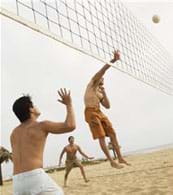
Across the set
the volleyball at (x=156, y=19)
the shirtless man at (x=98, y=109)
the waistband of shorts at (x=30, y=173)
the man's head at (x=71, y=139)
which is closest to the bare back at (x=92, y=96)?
the shirtless man at (x=98, y=109)

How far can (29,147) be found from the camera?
10.2 feet

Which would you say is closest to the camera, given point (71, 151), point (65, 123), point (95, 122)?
point (65, 123)

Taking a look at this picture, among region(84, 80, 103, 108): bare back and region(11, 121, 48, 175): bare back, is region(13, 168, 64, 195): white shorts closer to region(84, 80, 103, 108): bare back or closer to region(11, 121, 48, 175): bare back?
region(11, 121, 48, 175): bare back

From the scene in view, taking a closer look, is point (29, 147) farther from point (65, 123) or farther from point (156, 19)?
point (156, 19)

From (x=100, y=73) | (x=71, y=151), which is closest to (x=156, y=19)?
(x=71, y=151)

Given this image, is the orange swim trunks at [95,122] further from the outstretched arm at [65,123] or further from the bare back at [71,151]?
the bare back at [71,151]

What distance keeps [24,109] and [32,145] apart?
10.8 inches

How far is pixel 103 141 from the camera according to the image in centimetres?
527

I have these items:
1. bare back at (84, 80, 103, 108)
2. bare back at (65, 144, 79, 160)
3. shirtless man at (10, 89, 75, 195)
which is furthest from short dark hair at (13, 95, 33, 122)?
bare back at (65, 144, 79, 160)

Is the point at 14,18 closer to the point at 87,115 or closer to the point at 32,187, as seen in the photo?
the point at 87,115

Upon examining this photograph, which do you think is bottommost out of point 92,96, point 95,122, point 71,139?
point 95,122

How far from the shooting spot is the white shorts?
2.97 m

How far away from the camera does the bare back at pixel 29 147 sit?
308 cm

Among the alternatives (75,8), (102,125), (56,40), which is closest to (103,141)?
(102,125)
